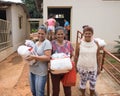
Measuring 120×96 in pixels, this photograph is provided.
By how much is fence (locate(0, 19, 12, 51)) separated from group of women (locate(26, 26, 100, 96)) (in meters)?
6.43

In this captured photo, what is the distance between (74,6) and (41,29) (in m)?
7.79

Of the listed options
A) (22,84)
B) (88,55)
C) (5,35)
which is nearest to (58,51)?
(88,55)

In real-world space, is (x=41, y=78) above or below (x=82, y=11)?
below

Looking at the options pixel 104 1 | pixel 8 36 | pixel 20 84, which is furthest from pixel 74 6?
pixel 20 84

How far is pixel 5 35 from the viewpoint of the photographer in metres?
10.4

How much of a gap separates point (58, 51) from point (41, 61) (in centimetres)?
30

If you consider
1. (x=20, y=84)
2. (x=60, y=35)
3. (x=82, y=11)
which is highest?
(x=82, y=11)

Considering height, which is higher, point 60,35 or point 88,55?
point 60,35

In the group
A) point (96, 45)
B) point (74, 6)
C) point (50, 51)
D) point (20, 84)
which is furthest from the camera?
point (74, 6)

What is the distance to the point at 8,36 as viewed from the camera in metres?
11.0

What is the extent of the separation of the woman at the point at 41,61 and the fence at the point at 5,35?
21.2ft

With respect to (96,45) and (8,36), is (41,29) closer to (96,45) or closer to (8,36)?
(96,45)

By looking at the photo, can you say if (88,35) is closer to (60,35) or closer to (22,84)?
(60,35)

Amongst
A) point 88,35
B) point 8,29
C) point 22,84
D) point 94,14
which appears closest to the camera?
point 88,35
